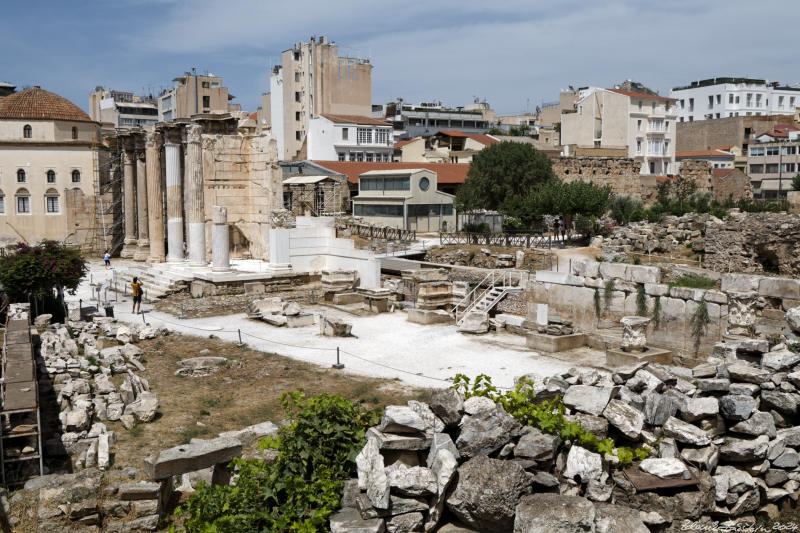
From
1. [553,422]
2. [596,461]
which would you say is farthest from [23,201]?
[596,461]

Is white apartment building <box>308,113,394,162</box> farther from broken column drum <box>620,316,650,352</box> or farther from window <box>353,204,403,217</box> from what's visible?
broken column drum <box>620,316,650,352</box>

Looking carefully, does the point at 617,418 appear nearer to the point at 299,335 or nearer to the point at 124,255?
the point at 299,335

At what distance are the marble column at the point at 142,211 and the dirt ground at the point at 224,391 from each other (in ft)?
58.4

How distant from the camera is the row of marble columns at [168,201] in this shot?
2588 cm

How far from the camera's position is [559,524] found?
18.2 feet

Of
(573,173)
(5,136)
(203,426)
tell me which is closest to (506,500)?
(203,426)

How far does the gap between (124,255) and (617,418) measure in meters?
33.2

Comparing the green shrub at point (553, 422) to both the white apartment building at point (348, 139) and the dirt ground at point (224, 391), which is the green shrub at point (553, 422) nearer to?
the dirt ground at point (224, 391)

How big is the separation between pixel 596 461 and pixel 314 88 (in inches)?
2338

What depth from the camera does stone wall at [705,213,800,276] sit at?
19.2 m

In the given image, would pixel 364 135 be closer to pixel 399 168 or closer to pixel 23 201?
pixel 399 168

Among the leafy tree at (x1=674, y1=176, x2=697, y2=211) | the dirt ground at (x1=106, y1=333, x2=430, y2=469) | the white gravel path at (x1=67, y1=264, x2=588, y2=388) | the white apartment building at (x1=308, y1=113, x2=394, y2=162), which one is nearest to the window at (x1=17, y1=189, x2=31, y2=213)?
the white gravel path at (x1=67, y1=264, x2=588, y2=388)

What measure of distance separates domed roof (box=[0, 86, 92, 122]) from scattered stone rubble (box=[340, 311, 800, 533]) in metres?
38.8

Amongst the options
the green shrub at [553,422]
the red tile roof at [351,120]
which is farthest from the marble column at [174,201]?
the red tile roof at [351,120]
